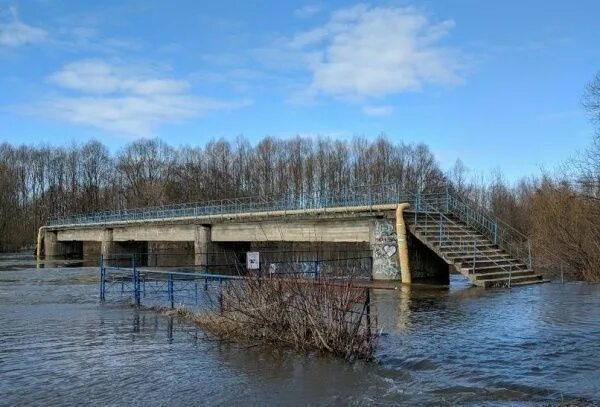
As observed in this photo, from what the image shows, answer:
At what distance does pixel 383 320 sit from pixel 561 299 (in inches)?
289

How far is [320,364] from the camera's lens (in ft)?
33.4

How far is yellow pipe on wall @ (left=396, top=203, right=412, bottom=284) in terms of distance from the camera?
1006 inches

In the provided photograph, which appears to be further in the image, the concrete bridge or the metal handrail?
the concrete bridge

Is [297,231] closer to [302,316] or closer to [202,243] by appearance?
[202,243]

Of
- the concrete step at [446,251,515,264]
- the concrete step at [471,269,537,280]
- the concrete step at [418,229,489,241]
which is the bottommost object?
the concrete step at [471,269,537,280]

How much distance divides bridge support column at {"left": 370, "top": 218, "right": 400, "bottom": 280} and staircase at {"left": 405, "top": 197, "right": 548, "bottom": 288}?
3.57ft

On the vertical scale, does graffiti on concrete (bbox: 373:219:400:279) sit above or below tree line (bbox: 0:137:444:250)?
below

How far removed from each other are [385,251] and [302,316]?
16.1m

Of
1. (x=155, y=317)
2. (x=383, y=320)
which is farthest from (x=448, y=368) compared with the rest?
(x=155, y=317)

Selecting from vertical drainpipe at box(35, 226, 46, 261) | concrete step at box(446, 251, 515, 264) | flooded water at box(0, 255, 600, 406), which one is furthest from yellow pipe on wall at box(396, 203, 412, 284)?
vertical drainpipe at box(35, 226, 46, 261)

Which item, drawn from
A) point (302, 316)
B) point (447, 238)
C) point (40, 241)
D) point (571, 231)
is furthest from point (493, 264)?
point (40, 241)

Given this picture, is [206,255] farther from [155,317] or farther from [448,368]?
[448,368]

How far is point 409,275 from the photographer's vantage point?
25.6 m

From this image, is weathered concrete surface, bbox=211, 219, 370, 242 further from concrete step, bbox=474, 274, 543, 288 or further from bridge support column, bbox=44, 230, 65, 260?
bridge support column, bbox=44, 230, 65, 260
